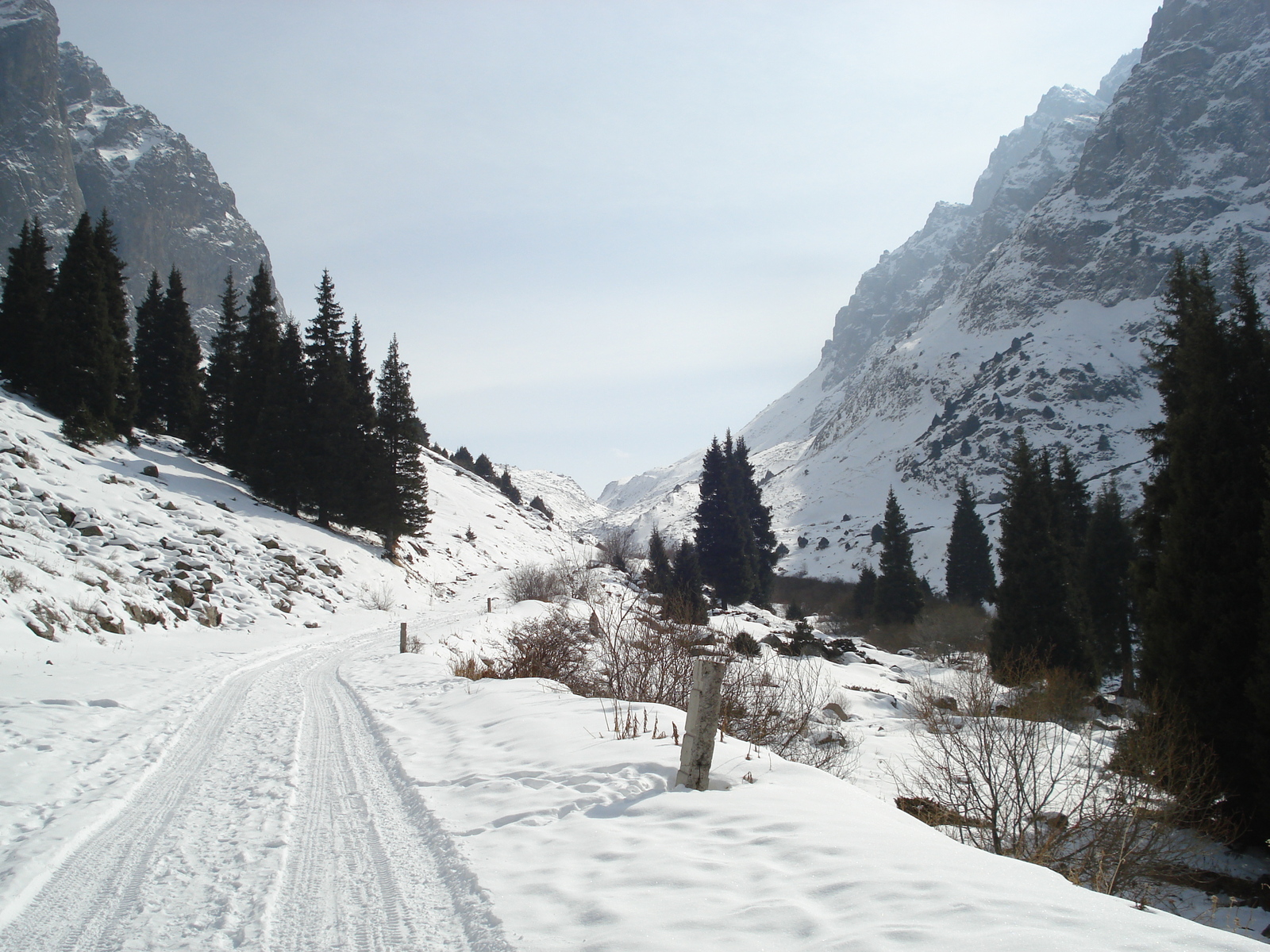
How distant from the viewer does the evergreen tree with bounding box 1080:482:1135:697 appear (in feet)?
104

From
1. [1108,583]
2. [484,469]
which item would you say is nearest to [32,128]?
[484,469]

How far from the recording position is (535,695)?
33.1 feet

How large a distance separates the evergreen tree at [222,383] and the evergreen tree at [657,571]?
24807 millimetres

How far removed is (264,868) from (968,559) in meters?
57.0

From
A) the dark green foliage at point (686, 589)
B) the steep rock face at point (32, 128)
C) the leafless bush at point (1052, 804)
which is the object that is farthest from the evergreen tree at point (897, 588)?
the steep rock face at point (32, 128)

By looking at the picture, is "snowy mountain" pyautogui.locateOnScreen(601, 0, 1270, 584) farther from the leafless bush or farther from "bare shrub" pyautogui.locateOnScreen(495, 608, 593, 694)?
the leafless bush

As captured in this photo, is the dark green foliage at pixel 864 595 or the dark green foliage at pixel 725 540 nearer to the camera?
the dark green foliage at pixel 725 540

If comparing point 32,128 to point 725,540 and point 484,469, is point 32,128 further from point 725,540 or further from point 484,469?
point 725,540

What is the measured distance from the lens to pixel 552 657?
13523 mm

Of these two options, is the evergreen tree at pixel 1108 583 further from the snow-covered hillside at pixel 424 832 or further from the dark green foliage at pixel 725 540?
the snow-covered hillside at pixel 424 832

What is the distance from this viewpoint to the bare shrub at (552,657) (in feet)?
42.4

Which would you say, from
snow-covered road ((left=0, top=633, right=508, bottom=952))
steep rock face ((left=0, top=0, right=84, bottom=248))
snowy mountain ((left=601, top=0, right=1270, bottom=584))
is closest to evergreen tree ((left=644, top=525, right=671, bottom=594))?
snow-covered road ((left=0, top=633, right=508, bottom=952))

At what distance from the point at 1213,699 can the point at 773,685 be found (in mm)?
7831

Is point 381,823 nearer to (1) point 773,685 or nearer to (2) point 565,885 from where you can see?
(2) point 565,885
